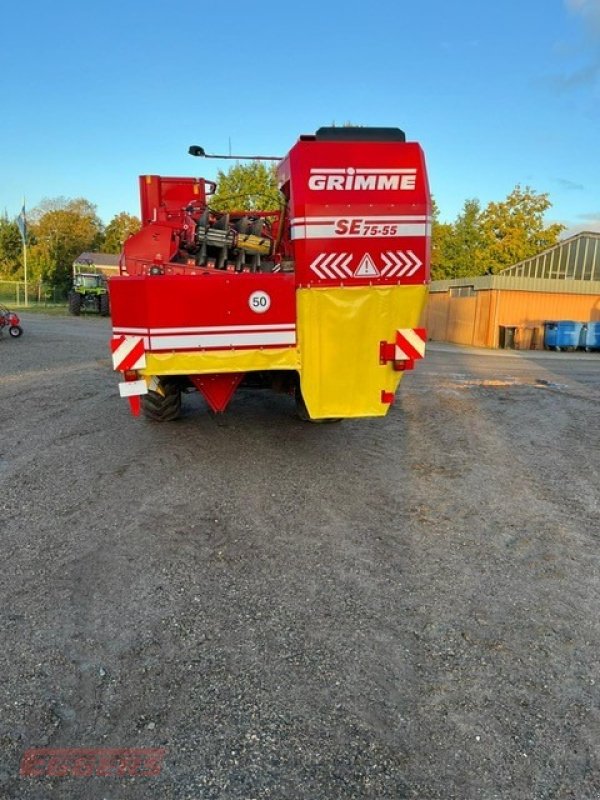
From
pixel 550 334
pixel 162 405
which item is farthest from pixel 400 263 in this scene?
pixel 550 334

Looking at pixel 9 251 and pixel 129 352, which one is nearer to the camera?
pixel 129 352

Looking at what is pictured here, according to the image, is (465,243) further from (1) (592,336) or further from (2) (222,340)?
(2) (222,340)

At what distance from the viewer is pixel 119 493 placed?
480 cm

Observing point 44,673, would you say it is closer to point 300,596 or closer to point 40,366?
point 300,596

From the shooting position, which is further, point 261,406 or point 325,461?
point 261,406

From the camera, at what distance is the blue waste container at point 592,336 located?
83.6 feet

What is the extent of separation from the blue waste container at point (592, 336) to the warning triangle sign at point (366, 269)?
2387 cm

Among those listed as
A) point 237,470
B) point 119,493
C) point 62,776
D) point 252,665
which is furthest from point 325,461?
point 62,776

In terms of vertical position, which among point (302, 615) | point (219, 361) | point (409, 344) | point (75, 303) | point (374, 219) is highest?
point (374, 219)

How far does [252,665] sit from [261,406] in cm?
524

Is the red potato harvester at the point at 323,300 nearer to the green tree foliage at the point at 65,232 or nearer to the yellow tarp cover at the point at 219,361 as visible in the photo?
the yellow tarp cover at the point at 219,361

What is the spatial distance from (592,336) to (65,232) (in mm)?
53579

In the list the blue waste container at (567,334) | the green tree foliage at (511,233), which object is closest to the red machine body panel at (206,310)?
the blue waste container at (567,334)

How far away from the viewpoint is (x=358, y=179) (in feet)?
15.3
